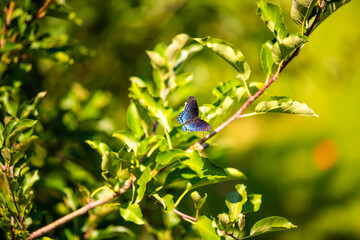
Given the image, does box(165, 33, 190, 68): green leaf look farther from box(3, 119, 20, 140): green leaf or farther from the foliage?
box(3, 119, 20, 140): green leaf

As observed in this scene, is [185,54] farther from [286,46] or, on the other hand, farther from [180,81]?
[286,46]

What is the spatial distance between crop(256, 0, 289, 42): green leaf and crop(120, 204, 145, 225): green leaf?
0.57 meters

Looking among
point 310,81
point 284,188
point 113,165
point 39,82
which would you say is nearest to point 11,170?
point 113,165

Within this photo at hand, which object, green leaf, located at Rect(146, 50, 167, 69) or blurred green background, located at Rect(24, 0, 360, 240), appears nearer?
green leaf, located at Rect(146, 50, 167, 69)

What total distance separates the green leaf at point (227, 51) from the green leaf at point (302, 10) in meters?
0.16

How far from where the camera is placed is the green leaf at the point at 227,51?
0.86 meters

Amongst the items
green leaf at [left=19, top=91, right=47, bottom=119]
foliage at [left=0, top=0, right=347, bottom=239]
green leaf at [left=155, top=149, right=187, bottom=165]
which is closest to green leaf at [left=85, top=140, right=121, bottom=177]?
foliage at [left=0, top=0, right=347, bottom=239]

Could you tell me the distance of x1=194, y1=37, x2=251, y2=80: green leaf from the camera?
0.86 metres

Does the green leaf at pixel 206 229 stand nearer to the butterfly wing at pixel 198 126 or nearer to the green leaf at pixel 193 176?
the green leaf at pixel 193 176

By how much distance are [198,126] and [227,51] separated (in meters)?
0.22

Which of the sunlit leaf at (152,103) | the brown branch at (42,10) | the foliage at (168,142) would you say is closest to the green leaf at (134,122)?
the foliage at (168,142)

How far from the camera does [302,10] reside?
0.80 meters

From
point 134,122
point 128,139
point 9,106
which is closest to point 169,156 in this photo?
point 128,139

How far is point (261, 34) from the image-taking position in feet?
6.61
